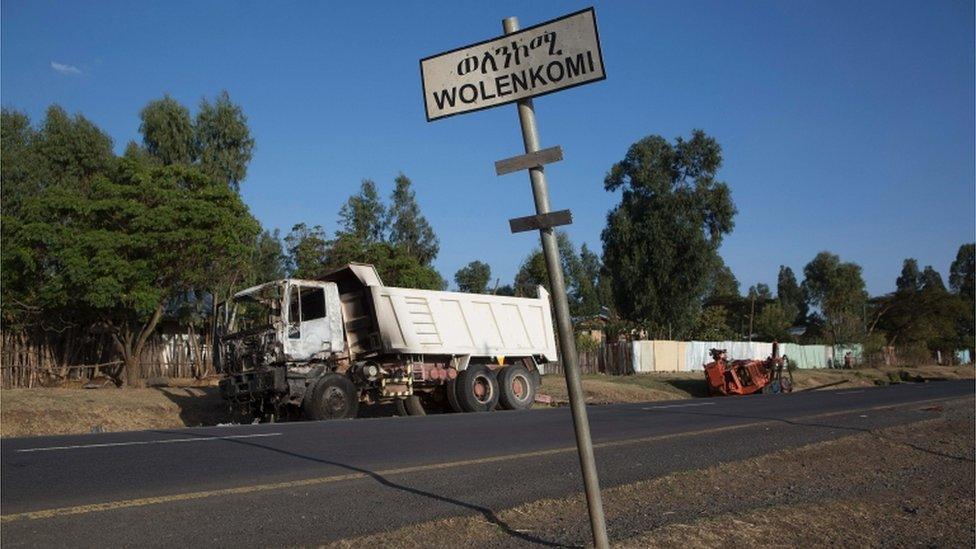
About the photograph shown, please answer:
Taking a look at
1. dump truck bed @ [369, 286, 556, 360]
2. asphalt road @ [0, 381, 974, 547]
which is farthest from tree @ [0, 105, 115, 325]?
asphalt road @ [0, 381, 974, 547]

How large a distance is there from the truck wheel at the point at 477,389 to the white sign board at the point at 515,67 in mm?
15492

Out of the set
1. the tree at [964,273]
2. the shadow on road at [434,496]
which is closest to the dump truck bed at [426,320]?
the shadow on road at [434,496]

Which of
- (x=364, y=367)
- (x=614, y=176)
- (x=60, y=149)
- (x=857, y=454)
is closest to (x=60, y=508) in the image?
(x=857, y=454)

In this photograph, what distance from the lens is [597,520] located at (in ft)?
15.3

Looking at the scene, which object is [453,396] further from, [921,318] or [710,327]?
[921,318]

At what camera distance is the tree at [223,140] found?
34594 millimetres

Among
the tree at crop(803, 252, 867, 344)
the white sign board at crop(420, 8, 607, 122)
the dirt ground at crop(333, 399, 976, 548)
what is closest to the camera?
the white sign board at crop(420, 8, 607, 122)

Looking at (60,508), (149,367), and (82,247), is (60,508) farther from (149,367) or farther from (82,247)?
(149,367)

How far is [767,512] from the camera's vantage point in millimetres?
6461

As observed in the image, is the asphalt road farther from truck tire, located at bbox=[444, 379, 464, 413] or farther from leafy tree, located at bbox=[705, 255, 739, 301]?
leafy tree, located at bbox=[705, 255, 739, 301]

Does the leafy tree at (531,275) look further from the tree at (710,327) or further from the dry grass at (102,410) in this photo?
the dry grass at (102,410)

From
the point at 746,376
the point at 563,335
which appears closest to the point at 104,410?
the point at 563,335

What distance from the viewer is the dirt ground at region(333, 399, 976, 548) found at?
572 centimetres

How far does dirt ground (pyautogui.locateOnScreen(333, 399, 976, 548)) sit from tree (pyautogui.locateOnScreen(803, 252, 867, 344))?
55.5 metres
